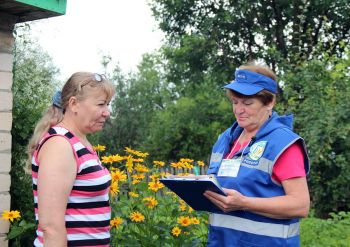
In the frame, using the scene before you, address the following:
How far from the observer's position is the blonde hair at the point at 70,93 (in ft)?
7.51

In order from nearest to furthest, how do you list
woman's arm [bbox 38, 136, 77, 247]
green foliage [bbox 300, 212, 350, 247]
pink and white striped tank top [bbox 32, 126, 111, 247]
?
woman's arm [bbox 38, 136, 77, 247]
pink and white striped tank top [bbox 32, 126, 111, 247]
green foliage [bbox 300, 212, 350, 247]

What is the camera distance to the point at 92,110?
2.30m

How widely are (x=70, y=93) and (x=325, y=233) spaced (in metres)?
4.91

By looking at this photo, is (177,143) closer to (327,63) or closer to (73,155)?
(327,63)

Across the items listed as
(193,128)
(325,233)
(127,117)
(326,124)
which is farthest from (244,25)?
(325,233)

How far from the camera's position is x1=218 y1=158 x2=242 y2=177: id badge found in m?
2.44

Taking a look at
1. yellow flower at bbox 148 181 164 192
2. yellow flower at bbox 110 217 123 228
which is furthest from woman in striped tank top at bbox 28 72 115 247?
yellow flower at bbox 148 181 164 192

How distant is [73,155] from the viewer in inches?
85.0

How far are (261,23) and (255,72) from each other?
14.5 m

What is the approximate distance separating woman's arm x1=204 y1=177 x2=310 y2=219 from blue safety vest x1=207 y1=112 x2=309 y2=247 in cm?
6

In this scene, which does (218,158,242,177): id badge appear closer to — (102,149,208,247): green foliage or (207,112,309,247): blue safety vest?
(207,112,309,247): blue safety vest

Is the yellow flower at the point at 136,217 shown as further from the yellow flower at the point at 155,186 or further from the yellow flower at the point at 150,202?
the yellow flower at the point at 155,186

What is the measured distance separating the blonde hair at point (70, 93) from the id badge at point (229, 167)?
0.66 m

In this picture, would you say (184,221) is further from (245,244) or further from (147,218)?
(245,244)
